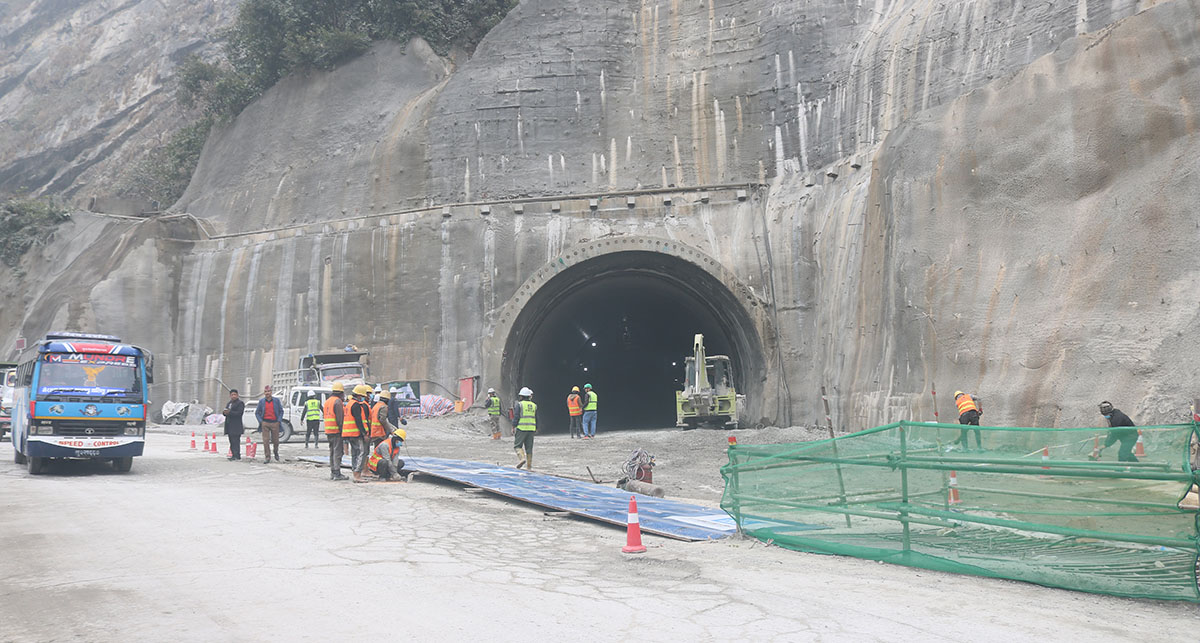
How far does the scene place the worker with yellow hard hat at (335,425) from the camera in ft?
48.0

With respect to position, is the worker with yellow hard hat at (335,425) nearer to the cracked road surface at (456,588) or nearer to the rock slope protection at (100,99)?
the cracked road surface at (456,588)

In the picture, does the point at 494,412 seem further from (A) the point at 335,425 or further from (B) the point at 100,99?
(B) the point at 100,99

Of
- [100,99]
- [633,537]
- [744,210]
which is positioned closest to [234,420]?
[633,537]

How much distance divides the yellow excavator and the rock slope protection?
150 ft

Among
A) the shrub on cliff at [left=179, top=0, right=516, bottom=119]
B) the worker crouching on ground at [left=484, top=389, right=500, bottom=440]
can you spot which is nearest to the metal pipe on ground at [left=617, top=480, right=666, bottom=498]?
the worker crouching on ground at [left=484, top=389, right=500, bottom=440]

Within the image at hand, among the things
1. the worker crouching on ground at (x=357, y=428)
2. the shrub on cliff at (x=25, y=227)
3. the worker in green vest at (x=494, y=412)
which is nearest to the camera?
the worker crouching on ground at (x=357, y=428)

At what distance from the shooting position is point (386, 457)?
14.7 m

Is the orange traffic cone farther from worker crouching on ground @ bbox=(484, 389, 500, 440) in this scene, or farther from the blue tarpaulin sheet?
worker crouching on ground @ bbox=(484, 389, 500, 440)

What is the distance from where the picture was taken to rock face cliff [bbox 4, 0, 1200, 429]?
610 inches

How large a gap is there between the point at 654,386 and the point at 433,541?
37.8m

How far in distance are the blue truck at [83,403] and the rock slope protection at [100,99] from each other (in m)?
47.3

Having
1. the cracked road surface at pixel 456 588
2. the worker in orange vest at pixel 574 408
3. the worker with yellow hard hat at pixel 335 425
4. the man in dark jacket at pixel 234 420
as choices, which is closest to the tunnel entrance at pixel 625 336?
the worker in orange vest at pixel 574 408

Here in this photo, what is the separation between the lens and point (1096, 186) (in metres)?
15.8

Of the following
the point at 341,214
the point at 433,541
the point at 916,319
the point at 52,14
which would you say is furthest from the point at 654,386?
the point at 52,14
